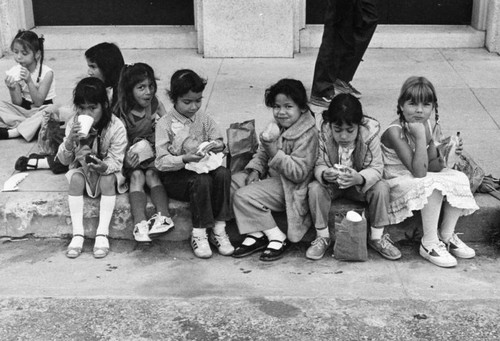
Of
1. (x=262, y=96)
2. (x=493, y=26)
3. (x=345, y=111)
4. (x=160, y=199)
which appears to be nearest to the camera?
(x=345, y=111)

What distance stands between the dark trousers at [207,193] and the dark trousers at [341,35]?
2.20 metres

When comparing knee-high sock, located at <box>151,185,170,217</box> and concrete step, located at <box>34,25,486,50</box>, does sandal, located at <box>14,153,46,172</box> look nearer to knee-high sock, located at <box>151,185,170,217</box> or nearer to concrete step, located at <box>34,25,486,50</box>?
knee-high sock, located at <box>151,185,170,217</box>

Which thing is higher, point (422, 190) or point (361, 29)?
point (361, 29)

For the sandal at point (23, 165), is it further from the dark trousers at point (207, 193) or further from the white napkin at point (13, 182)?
the dark trousers at point (207, 193)

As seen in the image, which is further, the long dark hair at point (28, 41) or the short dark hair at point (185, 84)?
the long dark hair at point (28, 41)

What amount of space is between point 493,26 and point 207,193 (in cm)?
446

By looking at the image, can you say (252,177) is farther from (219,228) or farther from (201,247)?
(201,247)

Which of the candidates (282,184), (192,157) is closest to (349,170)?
(282,184)

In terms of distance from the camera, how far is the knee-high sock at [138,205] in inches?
202

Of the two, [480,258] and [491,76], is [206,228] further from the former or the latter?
[491,76]

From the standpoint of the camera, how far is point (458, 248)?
502 cm

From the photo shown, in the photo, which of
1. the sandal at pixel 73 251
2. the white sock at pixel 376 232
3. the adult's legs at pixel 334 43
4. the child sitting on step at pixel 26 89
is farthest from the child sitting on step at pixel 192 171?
the adult's legs at pixel 334 43

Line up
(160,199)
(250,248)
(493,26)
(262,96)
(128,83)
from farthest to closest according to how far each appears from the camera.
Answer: (493,26) < (262,96) < (128,83) < (160,199) < (250,248)

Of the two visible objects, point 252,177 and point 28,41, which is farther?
point 28,41
